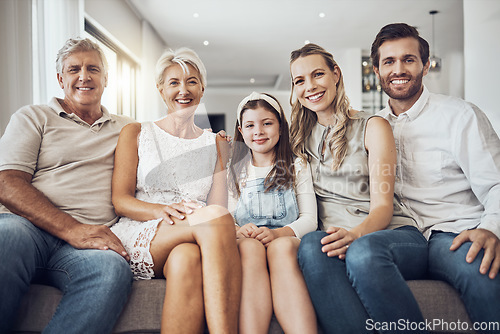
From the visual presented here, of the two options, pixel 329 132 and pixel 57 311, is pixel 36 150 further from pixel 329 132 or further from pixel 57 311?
pixel 329 132

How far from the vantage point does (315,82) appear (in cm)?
156

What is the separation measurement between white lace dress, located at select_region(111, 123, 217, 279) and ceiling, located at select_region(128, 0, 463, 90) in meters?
3.69

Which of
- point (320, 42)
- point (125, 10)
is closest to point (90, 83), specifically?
point (125, 10)

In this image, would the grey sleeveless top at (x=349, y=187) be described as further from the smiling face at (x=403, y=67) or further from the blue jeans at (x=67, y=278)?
the blue jeans at (x=67, y=278)

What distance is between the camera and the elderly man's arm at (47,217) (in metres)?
1.31

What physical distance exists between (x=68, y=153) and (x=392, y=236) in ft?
3.84

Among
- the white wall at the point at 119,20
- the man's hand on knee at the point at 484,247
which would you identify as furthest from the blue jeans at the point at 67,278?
the white wall at the point at 119,20

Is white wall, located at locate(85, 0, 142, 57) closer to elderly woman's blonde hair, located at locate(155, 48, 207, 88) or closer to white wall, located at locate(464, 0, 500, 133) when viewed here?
elderly woman's blonde hair, located at locate(155, 48, 207, 88)

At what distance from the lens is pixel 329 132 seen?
61.8 inches

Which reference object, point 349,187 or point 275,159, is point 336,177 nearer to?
point 349,187

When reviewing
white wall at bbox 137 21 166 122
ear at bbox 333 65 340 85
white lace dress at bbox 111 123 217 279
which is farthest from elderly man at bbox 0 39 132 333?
white wall at bbox 137 21 166 122

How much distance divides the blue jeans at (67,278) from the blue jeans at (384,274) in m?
0.67

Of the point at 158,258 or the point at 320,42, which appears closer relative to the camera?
the point at 158,258

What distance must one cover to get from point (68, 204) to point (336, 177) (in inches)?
37.9
